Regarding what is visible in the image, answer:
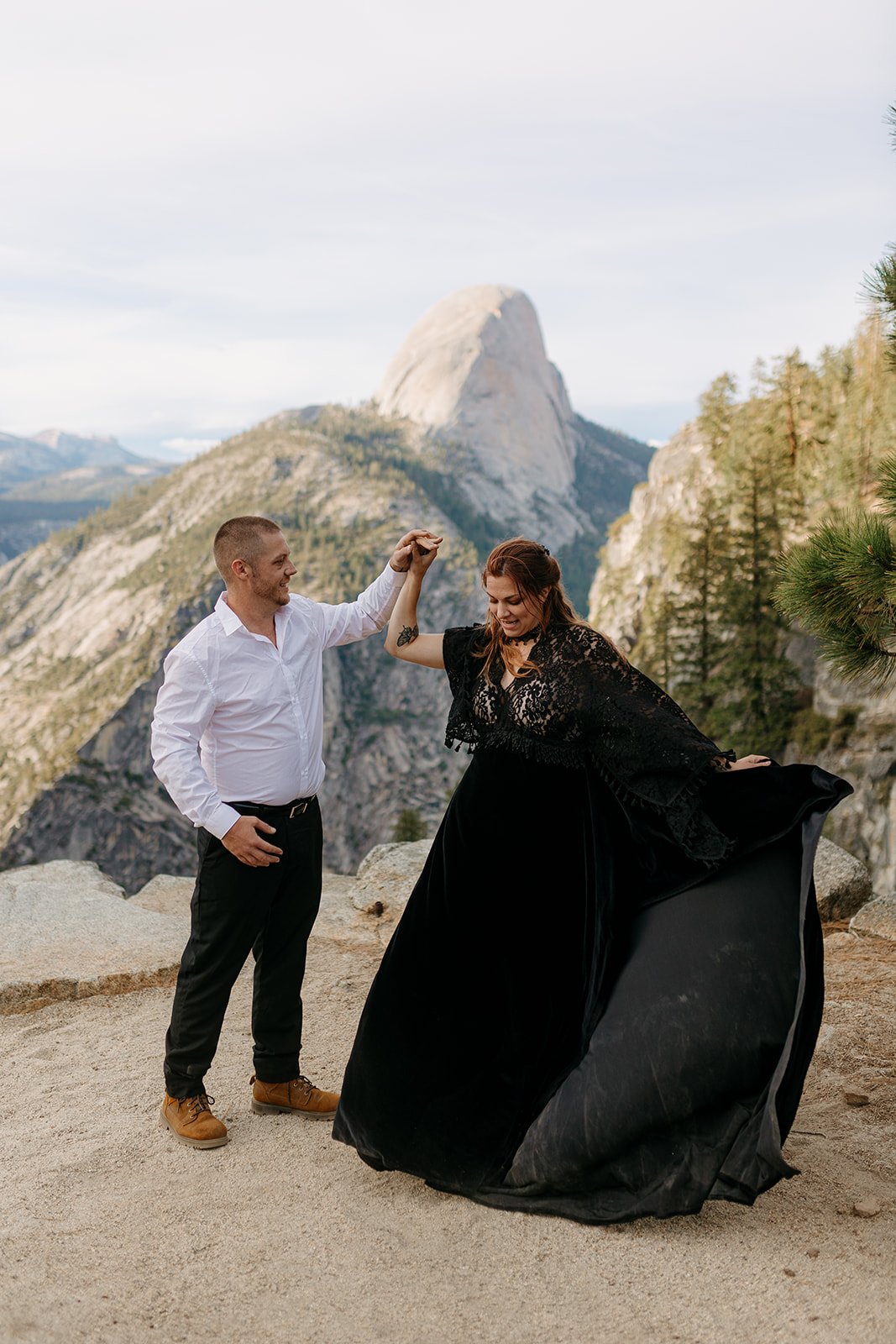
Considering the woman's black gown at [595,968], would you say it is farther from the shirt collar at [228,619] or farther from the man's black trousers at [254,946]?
the shirt collar at [228,619]

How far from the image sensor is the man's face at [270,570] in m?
3.75

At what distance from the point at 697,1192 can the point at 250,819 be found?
186 centimetres

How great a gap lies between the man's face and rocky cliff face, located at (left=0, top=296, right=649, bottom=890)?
59114mm

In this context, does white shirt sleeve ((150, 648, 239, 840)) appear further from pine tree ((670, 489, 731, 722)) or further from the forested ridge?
pine tree ((670, 489, 731, 722))

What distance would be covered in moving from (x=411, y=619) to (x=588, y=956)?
147 centimetres

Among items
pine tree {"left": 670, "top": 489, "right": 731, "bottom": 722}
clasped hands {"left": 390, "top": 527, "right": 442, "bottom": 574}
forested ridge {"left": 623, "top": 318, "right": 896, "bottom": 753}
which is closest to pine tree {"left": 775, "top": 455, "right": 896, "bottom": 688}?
clasped hands {"left": 390, "top": 527, "right": 442, "bottom": 574}

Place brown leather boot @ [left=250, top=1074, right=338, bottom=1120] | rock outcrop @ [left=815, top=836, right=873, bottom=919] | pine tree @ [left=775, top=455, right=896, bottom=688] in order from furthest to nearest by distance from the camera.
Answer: rock outcrop @ [left=815, top=836, right=873, bottom=919] → pine tree @ [left=775, top=455, right=896, bottom=688] → brown leather boot @ [left=250, top=1074, right=338, bottom=1120]

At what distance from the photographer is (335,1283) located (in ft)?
9.80

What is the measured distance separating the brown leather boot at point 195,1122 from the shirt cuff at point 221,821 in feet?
3.84

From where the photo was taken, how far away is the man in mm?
3672

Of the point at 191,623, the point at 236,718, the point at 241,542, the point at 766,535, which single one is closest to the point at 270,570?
the point at 241,542

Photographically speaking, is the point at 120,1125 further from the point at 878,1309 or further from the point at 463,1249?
the point at 878,1309

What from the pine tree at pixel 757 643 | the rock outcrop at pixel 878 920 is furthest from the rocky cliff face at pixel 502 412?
the rock outcrop at pixel 878 920

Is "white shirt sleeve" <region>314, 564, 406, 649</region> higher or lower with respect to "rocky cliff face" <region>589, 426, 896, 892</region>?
higher
